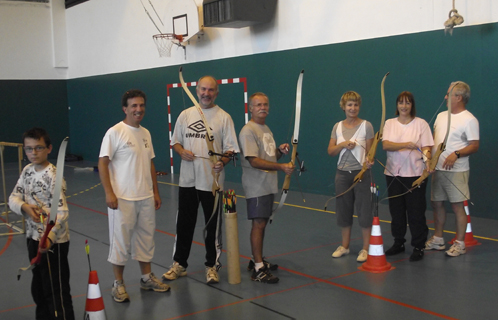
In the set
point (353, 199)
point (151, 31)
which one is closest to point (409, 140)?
point (353, 199)

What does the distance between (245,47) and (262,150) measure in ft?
17.0

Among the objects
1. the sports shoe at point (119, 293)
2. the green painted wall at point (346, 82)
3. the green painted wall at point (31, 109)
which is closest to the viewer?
the sports shoe at point (119, 293)

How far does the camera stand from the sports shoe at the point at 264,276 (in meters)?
3.79

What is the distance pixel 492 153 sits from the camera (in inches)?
221

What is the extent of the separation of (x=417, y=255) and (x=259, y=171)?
1538mm

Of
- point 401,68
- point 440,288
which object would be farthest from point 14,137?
point 440,288

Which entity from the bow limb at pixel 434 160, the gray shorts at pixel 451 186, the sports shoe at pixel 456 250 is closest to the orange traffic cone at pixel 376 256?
the bow limb at pixel 434 160

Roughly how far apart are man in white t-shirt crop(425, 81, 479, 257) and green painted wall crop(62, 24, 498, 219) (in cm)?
149

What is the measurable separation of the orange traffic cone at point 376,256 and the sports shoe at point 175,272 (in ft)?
4.54

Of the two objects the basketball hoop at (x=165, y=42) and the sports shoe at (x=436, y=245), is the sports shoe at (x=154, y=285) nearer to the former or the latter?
the sports shoe at (x=436, y=245)

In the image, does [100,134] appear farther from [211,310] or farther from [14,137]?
[211,310]

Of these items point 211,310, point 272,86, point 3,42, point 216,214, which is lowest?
point 211,310

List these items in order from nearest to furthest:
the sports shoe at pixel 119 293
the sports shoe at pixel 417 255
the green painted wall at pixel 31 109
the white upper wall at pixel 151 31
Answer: the sports shoe at pixel 119 293, the sports shoe at pixel 417 255, the white upper wall at pixel 151 31, the green painted wall at pixel 31 109

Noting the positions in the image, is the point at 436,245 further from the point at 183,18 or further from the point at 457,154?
the point at 183,18
